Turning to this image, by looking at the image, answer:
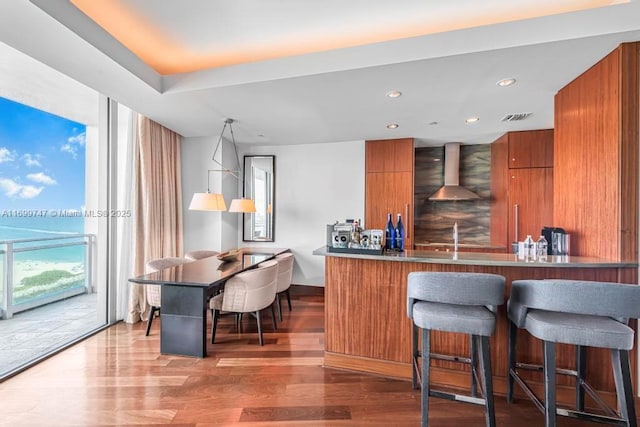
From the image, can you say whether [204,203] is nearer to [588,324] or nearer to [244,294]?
[244,294]

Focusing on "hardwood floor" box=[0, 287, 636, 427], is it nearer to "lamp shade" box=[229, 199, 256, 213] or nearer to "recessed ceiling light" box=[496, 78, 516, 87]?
"lamp shade" box=[229, 199, 256, 213]

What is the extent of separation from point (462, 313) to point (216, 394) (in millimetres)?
1839

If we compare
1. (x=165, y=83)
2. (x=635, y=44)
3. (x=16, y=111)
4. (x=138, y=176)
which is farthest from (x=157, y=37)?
(x=635, y=44)

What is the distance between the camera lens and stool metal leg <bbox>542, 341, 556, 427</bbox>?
5.03ft

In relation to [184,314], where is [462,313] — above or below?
above

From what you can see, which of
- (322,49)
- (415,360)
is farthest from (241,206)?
(415,360)

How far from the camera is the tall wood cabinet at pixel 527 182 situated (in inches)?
155

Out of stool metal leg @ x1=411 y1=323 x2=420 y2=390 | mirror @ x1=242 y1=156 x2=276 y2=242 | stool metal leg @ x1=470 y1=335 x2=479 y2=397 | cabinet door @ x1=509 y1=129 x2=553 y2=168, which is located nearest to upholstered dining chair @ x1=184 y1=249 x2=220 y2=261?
mirror @ x1=242 y1=156 x2=276 y2=242

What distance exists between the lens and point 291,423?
1.80 metres

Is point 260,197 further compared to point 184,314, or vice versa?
point 260,197

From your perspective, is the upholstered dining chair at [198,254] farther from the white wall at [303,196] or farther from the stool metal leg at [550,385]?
the stool metal leg at [550,385]

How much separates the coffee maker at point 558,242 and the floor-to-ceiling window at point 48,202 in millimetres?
4557

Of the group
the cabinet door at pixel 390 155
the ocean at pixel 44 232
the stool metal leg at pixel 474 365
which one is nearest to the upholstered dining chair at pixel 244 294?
the stool metal leg at pixel 474 365

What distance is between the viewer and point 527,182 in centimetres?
401
